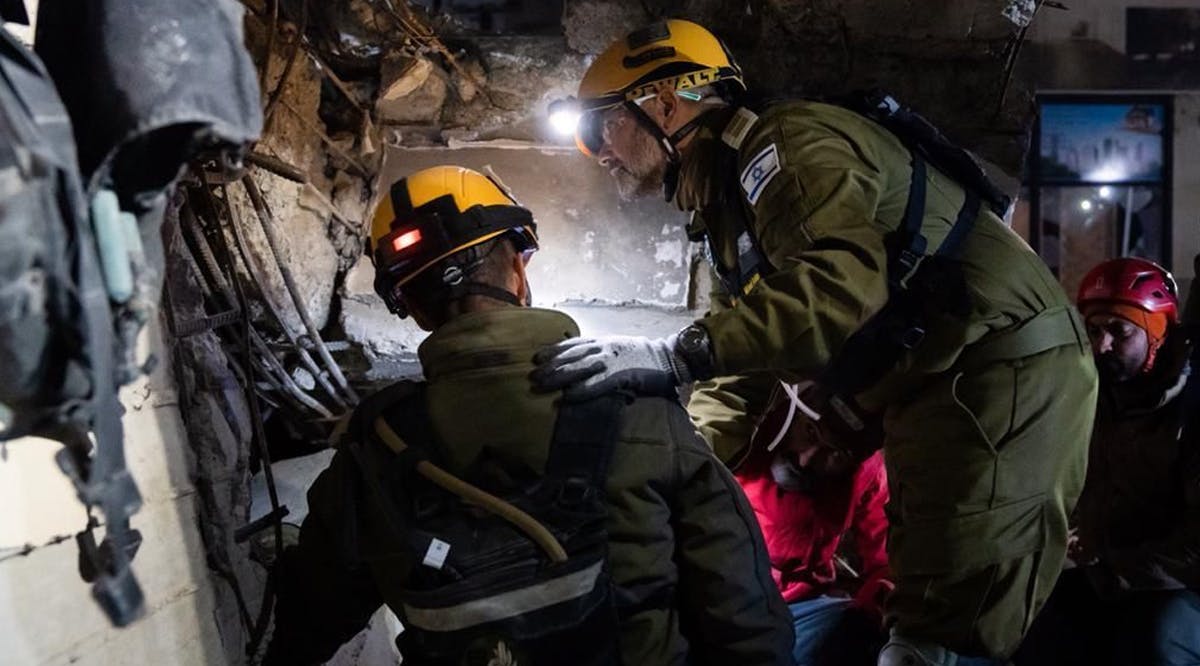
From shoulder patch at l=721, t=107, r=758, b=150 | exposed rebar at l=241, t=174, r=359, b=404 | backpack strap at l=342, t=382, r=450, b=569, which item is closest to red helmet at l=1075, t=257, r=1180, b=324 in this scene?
shoulder patch at l=721, t=107, r=758, b=150

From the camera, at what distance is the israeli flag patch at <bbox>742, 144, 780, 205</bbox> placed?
2.28 m

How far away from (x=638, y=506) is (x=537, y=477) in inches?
8.4

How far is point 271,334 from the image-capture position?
4.27 meters

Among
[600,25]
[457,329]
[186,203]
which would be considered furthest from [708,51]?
[186,203]

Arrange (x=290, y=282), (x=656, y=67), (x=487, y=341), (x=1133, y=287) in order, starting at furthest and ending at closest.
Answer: (x=290, y=282), (x=1133, y=287), (x=656, y=67), (x=487, y=341)

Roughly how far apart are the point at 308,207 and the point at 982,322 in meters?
3.21

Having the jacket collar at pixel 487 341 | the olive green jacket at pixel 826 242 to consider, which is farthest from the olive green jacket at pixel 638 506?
the olive green jacket at pixel 826 242

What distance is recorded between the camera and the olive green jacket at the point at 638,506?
1.84m

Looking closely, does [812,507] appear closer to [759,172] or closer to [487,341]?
[759,172]

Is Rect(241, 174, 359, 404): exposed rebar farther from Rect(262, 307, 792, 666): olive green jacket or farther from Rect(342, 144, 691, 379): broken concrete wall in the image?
Rect(262, 307, 792, 666): olive green jacket

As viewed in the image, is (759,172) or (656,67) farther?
(656,67)

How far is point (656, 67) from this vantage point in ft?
8.98

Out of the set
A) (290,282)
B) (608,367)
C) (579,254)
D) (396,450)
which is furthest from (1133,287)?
(290,282)

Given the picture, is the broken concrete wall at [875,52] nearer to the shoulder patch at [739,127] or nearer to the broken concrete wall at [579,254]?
the broken concrete wall at [579,254]
